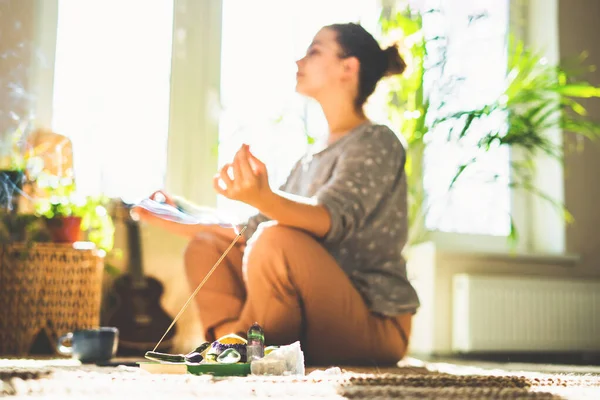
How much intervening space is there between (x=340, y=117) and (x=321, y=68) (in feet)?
0.43

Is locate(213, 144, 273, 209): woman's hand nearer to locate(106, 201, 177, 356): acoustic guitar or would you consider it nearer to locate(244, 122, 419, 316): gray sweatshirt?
locate(244, 122, 419, 316): gray sweatshirt

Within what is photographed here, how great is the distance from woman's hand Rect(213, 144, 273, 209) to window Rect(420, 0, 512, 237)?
5.55ft

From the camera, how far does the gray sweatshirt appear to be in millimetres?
1547

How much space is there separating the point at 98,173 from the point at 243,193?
1.48 metres

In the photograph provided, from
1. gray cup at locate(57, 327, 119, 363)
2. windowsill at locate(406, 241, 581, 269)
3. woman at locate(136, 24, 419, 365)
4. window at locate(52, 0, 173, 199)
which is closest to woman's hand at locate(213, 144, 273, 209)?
woman at locate(136, 24, 419, 365)

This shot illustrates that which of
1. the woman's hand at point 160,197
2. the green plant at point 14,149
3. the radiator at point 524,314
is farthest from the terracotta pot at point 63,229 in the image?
the radiator at point 524,314

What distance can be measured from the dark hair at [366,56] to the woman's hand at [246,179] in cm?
55

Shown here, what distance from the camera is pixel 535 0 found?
3.52 metres

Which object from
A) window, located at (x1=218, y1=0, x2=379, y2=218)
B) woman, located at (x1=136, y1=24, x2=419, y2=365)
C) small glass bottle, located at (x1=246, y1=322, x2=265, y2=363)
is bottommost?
small glass bottle, located at (x1=246, y1=322, x2=265, y2=363)

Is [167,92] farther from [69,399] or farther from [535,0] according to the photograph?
[69,399]

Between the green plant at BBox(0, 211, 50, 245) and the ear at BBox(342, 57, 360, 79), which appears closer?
the ear at BBox(342, 57, 360, 79)

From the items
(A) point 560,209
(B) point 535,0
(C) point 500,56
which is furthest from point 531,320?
(B) point 535,0

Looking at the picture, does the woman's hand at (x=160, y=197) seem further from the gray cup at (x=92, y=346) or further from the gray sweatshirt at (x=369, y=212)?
the gray cup at (x=92, y=346)

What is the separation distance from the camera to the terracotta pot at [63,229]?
227cm
